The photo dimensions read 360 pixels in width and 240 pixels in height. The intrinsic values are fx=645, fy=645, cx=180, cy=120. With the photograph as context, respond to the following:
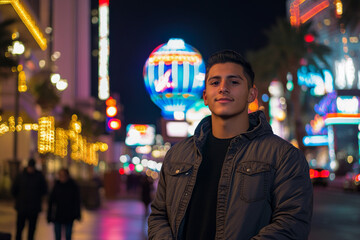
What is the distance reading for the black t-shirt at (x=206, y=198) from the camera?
137 inches

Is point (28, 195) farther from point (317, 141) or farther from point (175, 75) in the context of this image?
point (317, 141)

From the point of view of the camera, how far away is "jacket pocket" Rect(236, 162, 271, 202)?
11.1ft

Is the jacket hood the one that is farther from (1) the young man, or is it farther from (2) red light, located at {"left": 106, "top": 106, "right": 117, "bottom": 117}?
(2) red light, located at {"left": 106, "top": 106, "right": 117, "bottom": 117}

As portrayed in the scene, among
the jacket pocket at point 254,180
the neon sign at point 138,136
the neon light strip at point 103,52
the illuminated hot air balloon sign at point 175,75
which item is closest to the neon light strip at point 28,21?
the illuminated hot air balloon sign at point 175,75

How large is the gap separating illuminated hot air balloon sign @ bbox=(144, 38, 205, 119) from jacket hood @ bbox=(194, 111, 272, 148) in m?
26.0

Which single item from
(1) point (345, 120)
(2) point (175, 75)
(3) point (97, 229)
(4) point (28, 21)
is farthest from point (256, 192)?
(1) point (345, 120)

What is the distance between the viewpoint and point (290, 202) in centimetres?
335

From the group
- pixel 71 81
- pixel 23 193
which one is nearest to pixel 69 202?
pixel 23 193

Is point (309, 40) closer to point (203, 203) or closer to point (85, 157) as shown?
point (85, 157)

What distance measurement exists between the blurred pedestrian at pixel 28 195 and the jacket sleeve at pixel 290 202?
942 cm

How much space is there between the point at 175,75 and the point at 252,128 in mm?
26277

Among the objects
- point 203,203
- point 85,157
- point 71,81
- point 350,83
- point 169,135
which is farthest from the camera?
point 71,81

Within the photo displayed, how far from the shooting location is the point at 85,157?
68.8 m

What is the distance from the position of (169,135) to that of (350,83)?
69.9m
